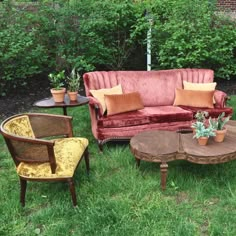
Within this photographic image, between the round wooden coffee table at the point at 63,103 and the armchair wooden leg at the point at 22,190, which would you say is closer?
the armchair wooden leg at the point at 22,190

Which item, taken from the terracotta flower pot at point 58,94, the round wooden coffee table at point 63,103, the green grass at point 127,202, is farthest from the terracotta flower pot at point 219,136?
the terracotta flower pot at point 58,94

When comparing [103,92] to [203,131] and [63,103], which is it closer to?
[63,103]

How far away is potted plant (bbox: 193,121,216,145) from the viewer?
353 centimetres

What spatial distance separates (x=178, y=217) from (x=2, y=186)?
1.86 metres

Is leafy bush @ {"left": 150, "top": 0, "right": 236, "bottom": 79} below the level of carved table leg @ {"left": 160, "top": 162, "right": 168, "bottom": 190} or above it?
above

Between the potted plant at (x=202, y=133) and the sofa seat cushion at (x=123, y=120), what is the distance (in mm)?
1173

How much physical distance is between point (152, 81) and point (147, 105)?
1.31 ft

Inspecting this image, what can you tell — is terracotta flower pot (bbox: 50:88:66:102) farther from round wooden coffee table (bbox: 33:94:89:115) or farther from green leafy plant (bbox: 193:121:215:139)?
green leafy plant (bbox: 193:121:215:139)

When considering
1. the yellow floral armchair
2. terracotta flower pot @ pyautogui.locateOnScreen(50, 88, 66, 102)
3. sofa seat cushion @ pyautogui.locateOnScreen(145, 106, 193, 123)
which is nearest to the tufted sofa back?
sofa seat cushion @ pyautogui.locateOnScreen(145, 106, 193, 123)

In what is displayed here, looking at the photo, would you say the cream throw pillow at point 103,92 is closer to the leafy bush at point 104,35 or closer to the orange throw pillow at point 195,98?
the orange throw pillow at point 195,98

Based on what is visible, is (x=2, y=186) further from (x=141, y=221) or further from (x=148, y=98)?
(x=148, y=98)

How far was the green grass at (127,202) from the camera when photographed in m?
2.88

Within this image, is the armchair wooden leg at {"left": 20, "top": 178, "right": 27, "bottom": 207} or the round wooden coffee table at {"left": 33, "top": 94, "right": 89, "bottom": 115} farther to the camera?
the round wooden coffee table at {"left": 33, "top": 94, "right": 89, "bottom": 115}

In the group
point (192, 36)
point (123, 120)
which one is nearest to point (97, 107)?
point (123, 120)
